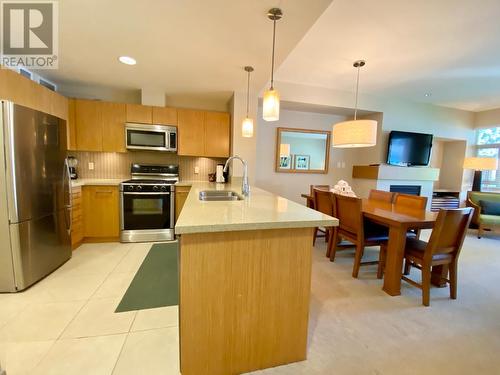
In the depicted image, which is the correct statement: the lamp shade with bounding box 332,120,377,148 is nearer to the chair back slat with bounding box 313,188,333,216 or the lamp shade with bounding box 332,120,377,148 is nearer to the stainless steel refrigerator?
the chair back slat with bounding box 313,188,333,216

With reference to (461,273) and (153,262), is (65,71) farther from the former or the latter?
(461,273)

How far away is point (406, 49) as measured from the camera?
8.50 feet

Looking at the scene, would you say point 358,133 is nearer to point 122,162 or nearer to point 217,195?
point 217,195

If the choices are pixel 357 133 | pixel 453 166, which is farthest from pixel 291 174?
pixel 453 166

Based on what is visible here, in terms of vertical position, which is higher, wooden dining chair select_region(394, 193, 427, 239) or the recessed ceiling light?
the recessed ceiling light

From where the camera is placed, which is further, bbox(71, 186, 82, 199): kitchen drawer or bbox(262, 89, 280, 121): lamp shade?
bbox(71, 186, 82, 199): kitchen drawer

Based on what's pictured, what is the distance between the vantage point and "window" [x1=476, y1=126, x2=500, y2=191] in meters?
4.76

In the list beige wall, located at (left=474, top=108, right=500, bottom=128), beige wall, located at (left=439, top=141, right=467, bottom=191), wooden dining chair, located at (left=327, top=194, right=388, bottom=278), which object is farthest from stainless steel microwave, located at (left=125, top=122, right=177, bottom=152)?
beige wall, located at (left=474, top=108, right=500, bottom=128)

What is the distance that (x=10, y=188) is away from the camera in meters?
1.85

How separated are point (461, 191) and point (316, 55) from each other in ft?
16.7

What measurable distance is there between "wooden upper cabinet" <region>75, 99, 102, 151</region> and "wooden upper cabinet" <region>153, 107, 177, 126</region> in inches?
31.6

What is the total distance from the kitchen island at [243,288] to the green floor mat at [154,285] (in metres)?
0.86

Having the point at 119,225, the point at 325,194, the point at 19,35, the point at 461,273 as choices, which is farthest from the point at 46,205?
the point at 461,273

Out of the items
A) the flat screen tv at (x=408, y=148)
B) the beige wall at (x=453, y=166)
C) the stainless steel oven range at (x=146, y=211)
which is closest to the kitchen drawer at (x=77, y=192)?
the stainless steel oven range at (x=146, y=211)
